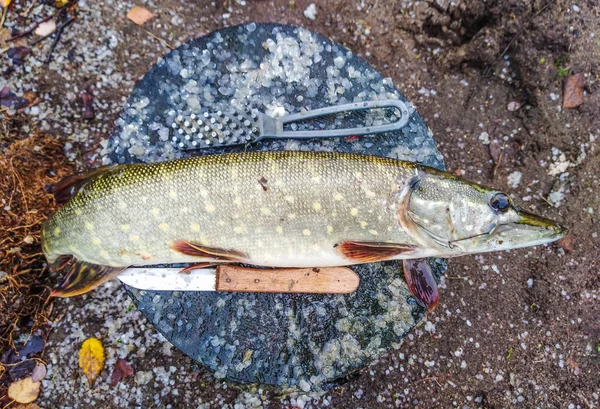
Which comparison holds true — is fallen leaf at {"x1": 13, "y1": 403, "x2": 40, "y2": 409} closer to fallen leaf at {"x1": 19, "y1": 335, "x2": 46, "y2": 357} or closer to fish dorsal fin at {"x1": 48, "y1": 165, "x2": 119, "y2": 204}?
fallen leaf at {"x1": 19, "y1": 335, "x2": 46, "y2": 357}

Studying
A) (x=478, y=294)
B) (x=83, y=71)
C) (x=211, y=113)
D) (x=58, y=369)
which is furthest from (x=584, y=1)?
(x=58, y=369)

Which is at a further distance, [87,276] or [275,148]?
[275,148]

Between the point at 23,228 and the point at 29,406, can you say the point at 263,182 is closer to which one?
the point at 23,228

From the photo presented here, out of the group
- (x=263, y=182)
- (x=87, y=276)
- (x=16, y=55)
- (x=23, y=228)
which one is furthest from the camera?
(x=16, y=55)

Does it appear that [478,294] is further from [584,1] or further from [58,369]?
[58,369]

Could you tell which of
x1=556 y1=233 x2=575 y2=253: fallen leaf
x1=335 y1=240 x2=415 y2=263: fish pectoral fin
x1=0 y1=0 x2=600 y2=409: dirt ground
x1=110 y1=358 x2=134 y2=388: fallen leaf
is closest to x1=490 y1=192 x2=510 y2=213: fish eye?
x1=335 y1=240 x2=415 y2=263: fish pectoral fin

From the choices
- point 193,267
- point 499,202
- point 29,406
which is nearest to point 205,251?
point 193,267
